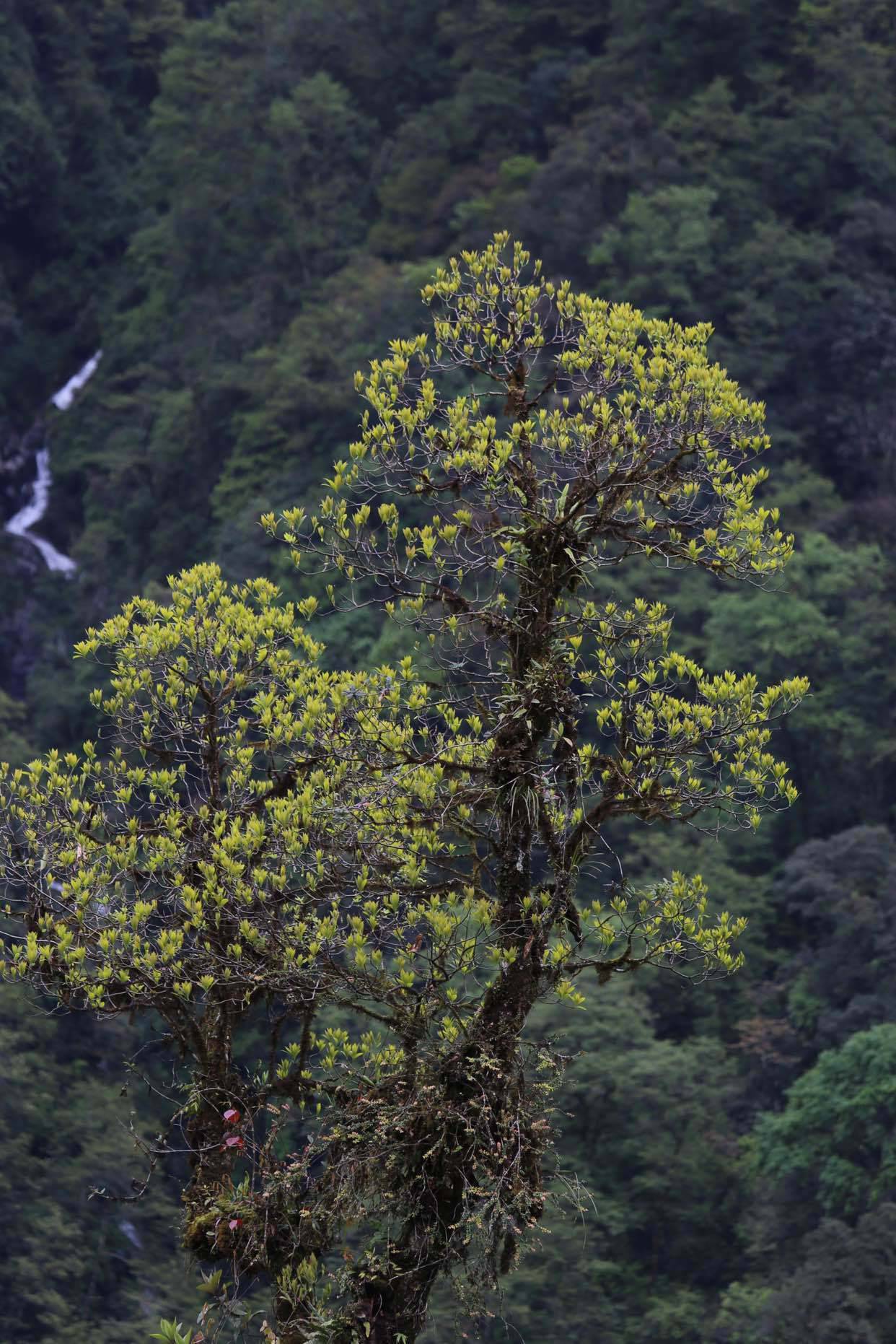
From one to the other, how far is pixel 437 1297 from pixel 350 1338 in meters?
8.01

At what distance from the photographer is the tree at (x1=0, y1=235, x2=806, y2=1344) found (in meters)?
5.56

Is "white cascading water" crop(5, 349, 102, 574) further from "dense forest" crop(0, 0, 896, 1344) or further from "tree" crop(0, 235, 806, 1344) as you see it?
"tree" crop(0, 235, 806, 1344)

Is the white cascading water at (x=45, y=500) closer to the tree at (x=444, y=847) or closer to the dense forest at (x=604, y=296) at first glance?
the dense forest at (x=604, y=296)

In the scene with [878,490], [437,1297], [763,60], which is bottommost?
[437,1297]

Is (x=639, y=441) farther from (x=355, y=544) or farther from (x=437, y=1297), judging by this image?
(x=437, y=1297)

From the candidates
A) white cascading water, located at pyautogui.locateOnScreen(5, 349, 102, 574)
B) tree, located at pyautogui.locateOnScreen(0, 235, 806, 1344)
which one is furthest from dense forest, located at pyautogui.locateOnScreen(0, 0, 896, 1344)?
tree, located at pyautogui.locateOnScreen(0, 235, 806, 1344)

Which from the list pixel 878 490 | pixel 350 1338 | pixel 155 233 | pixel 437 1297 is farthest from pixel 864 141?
pixel 350 1338

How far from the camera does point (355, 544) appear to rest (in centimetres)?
572

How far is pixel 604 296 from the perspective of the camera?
22.9 meters

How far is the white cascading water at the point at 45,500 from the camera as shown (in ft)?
91.0

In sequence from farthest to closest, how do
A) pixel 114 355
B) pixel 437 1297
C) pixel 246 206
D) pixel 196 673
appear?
pixel 114 355 → pixel 246 206 → pixel 437 1297 → pixel 196 673

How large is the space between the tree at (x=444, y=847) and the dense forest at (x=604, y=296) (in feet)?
2.44

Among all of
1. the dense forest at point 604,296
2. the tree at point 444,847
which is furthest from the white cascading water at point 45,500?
the tree at point 444,847

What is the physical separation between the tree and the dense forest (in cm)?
74
